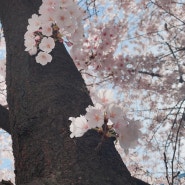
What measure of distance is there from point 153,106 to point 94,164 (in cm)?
772

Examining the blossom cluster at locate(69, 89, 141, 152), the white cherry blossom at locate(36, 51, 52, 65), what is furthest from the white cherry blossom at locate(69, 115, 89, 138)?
the white cherry blossom at locate(36, 51, 52, 65)

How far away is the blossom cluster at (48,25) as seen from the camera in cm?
193

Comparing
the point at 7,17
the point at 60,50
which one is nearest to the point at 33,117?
the point at 60,50

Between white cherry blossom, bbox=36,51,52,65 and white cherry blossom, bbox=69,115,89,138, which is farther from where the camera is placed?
white cherry blossom, bbox=36,51,52,65

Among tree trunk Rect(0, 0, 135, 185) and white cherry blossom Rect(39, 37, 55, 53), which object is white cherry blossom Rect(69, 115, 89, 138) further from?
white cherry blossom Rect(39, 37, 55, 53)

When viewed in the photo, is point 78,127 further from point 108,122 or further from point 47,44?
point 47,44

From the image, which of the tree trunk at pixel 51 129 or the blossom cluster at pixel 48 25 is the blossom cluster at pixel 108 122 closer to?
the tree trunk at pixel 51 129

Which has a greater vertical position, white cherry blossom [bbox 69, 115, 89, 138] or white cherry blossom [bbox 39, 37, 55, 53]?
white cherry blossom [bbox 39, 37, 55, 53]

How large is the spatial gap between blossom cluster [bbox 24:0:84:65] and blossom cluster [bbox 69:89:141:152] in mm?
730

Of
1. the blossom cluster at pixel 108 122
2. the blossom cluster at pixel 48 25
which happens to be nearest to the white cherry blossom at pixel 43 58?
the blossom cluster at pixel 48 25

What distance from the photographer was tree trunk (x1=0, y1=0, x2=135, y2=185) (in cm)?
123

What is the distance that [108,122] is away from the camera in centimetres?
132

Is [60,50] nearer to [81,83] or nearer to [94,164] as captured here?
[81,83]

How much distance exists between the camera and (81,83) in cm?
186
